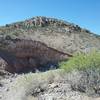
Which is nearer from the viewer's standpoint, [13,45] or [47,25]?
[13,45]

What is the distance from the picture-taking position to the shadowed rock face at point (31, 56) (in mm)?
42812

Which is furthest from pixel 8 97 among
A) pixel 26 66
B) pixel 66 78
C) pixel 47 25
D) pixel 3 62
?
pixel 47 25

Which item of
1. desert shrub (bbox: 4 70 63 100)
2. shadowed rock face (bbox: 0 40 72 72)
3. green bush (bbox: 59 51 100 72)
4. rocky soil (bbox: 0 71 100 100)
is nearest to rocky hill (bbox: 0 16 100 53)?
shadowed rock face (bbox: 0 40 72 72)

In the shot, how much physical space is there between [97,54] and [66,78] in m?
2.42

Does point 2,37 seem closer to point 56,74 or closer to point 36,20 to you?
point 56,74

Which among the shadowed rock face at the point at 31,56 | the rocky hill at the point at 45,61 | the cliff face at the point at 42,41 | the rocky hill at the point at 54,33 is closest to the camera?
the rocky hill at the point at 45,61

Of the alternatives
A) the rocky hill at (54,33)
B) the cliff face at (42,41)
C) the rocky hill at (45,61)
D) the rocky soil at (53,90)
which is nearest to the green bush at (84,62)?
the rocky hill at (45,61)

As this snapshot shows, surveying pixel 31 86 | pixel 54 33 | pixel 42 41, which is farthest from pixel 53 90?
pixel 54 33

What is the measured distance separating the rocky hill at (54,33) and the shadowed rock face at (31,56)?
7119 mm

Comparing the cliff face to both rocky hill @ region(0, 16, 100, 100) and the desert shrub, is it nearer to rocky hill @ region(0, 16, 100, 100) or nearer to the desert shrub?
rocky hill @ region(0, 16, 100, 100)

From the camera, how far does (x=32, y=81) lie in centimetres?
1995

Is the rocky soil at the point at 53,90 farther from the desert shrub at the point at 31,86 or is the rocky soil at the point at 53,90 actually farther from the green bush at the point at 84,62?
the green bush at the point at 84,62

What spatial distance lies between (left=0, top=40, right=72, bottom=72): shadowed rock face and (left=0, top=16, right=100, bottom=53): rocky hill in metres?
7.12

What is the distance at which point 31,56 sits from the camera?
46469mm
